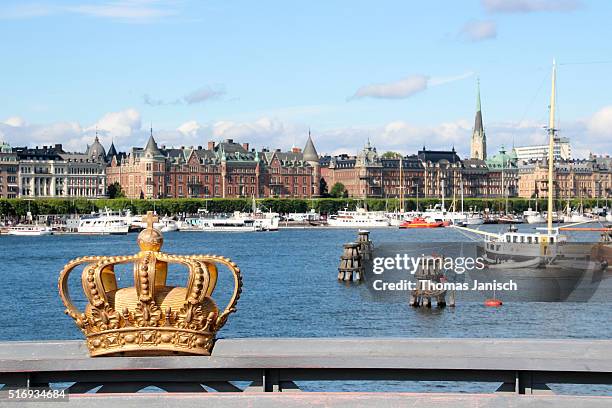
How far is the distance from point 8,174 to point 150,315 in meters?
172

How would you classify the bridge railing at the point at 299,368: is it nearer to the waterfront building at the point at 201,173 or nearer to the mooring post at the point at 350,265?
the mooring post at the point at 350,265

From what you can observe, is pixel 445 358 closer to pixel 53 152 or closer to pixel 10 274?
pixel 10 274

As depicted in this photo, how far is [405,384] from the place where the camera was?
880 inches

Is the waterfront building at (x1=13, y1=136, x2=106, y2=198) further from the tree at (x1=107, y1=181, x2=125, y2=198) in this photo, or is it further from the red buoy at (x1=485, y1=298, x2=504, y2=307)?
the red buoy at (x1=485, y1=298, x2=504, y2=307)

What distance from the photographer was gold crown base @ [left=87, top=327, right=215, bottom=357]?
1068 centimetres

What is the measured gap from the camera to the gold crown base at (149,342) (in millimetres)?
10680

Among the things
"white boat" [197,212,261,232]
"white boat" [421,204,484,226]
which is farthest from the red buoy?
"white boat" [421,204,484,226]

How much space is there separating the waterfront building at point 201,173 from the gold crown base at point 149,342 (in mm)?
173387

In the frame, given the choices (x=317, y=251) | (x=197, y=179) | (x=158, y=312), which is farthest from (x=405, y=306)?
(x=197, y=179)

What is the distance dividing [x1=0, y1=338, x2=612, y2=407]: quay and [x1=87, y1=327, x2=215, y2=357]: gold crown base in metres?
0.14

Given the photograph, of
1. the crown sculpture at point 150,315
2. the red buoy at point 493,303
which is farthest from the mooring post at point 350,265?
the crown sculpture at point 150,315

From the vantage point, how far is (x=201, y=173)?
623 feet

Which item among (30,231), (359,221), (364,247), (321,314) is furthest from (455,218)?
(321,314)

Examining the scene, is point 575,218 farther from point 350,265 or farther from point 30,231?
point 350,265
